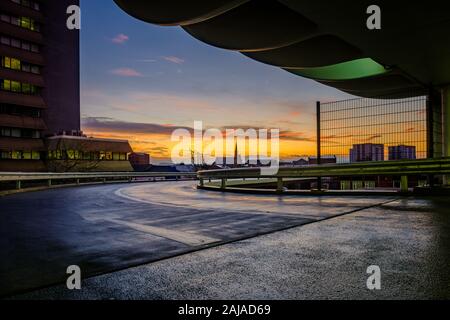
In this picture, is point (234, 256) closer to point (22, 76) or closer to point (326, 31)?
point (326, 31)

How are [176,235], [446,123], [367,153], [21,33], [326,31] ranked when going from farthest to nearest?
[21,33] < [446,123] < [367,153] < [326,31] < [176,235]

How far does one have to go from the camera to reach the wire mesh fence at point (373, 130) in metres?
11.7

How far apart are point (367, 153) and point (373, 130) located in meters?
0.93

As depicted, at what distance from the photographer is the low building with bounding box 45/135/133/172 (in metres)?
49.0

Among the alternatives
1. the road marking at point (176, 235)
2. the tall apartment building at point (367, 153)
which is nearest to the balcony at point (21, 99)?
the tall apartment building at point (367, 153)

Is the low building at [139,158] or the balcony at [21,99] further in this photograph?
the low building at [139,158]

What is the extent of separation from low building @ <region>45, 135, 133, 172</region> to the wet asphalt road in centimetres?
4387

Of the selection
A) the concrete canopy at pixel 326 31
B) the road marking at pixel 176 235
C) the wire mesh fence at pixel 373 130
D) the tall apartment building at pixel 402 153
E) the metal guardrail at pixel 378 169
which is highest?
the concrete canopy at pixel 326 31

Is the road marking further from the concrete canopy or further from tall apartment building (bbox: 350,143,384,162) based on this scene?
tall apartment building (bbox: 350,143,384,162)

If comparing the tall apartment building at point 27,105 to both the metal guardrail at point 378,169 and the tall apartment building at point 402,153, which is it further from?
the tall apartment building at point 402,153

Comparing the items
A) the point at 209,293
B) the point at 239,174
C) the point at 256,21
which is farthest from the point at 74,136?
the point at 209,293

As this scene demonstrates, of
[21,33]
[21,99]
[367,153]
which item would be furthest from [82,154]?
[367,153]

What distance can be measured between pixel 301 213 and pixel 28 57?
5660cm

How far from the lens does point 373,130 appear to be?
1228 cm
